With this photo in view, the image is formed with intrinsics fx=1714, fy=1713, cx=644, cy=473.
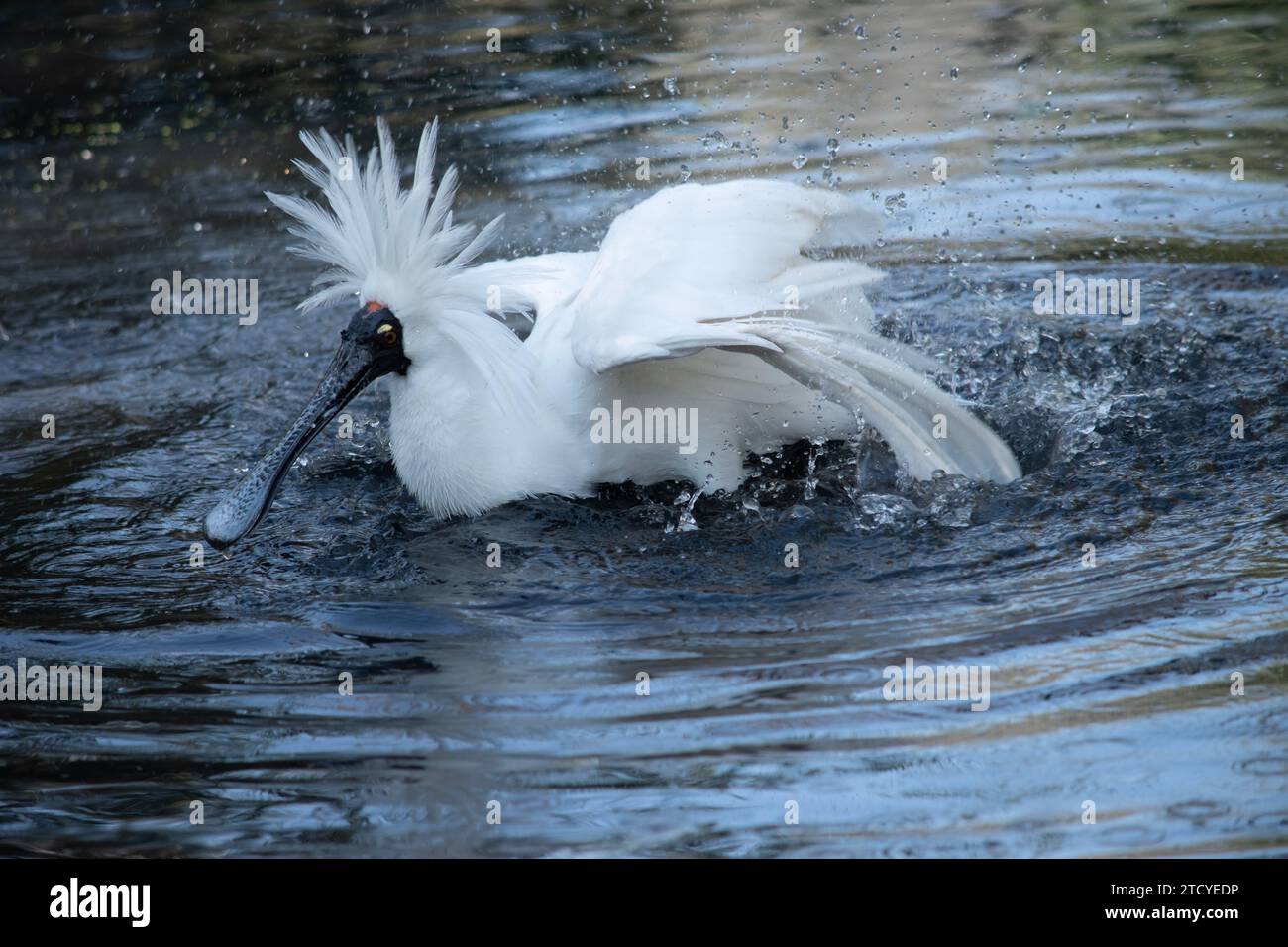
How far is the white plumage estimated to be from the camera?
5895 mm

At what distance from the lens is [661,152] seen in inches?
402

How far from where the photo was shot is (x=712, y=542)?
5.97 m

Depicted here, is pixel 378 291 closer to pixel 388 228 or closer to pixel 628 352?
pixel 388 228

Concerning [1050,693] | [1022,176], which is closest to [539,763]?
[1050,693]

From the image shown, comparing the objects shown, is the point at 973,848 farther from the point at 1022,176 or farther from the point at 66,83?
the point at 66,83
